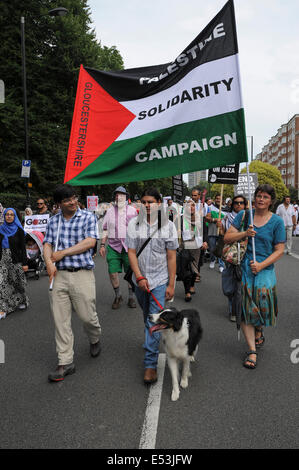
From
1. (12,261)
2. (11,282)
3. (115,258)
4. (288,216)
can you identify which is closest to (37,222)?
(12,261)

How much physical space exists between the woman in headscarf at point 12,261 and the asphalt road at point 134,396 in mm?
1009

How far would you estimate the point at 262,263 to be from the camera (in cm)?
397

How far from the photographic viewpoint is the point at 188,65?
414 centimetres

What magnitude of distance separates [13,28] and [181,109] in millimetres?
20840

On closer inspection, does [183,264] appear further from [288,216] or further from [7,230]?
[288,216]

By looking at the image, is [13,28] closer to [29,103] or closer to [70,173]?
[29,103]

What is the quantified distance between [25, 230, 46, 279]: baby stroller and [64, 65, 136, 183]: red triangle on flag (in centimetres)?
572

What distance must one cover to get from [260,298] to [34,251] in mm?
6858

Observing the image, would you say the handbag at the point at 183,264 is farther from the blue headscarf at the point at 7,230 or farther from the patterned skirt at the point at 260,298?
the blue headscarf at the point at 7,230

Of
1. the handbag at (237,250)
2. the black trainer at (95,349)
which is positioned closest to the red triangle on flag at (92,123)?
the handbag at (237,250)

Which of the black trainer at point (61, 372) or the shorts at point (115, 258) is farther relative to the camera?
the shorts at point (115, 258)

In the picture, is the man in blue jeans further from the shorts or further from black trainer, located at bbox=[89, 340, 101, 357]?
the shorts

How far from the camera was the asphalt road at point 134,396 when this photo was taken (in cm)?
281
